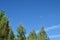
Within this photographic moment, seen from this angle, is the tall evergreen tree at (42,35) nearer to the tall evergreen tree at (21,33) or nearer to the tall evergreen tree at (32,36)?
the tall evergreen tree at (32,36)

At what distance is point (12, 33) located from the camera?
30938 mm

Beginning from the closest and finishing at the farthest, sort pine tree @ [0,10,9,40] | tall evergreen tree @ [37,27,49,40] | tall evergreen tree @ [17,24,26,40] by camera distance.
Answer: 1. pine tree @ [0,10,9,40]
2. tall evergreen tree @ [17,24,26,40]
3. tall evergreen tree @ [37,27,49,40]

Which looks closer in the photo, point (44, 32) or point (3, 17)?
point (3, 17)

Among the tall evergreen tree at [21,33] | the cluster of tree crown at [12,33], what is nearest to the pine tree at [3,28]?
the cluster of tree crown at [12,33]

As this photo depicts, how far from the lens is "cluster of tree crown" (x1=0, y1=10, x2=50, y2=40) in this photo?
22.8m

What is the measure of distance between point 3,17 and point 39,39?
73.4 feet

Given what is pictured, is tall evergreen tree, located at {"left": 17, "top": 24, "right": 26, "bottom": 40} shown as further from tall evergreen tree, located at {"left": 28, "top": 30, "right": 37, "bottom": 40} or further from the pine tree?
the pine tree

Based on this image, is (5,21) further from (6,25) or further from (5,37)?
(5,37)

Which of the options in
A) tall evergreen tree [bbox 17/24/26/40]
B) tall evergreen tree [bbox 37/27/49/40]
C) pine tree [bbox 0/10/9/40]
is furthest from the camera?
tall evergreen tree [bbox 37/27/49/40]

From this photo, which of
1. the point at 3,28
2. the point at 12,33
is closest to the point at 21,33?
the point at 12,33

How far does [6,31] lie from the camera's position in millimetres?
22938

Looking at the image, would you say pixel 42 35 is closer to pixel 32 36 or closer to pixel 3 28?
pixel 32 36

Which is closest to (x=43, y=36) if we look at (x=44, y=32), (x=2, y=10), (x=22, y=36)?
(x=44, y=32)

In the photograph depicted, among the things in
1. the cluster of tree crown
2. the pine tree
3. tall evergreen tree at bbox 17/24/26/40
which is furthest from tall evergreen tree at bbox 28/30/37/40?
the pine tree
